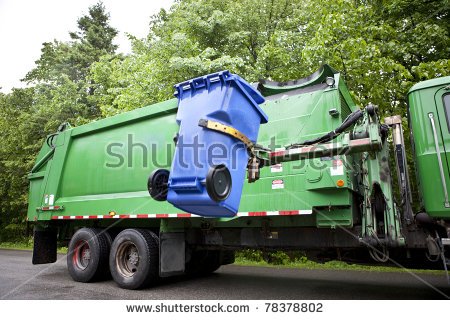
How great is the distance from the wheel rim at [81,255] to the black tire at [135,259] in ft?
2.70

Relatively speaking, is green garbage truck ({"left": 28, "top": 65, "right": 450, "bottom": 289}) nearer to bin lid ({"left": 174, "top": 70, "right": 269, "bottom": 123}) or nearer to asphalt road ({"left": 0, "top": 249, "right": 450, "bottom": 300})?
bin lid ({"left": 174, "top": 70, "right": 269, "bottom": 123})

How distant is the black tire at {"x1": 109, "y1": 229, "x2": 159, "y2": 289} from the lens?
549 centimetres

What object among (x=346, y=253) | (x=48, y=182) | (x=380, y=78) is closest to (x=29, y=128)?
(x=48, y=182)

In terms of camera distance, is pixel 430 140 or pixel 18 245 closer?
pixel 430 140

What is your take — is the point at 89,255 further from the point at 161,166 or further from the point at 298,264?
the point at 298,264

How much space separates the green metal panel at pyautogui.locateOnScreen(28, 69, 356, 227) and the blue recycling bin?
5.08 feet

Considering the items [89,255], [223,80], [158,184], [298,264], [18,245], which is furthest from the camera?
[18,245]

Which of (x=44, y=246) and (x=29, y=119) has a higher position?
(x=29, y=119)

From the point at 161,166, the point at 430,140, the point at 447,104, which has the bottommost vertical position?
the point at 430,140

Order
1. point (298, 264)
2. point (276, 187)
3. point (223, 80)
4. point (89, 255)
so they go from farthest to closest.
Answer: point (298, 264) < point (89, 255) < point (276, 187) < point (223, 80)

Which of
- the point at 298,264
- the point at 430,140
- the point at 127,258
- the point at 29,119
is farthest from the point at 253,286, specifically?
the point at 29,119

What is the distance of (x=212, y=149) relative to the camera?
2777 mm

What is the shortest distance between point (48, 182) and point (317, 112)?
5.46m

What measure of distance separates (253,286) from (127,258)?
6.75ft
